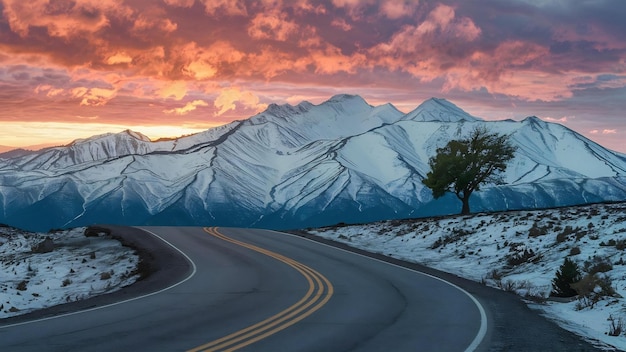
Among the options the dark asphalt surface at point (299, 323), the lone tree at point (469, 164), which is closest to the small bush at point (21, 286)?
the dark asphalt surface at point (299, 323)

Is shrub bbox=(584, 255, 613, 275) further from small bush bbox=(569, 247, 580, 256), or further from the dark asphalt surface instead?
the dark asphalt surface

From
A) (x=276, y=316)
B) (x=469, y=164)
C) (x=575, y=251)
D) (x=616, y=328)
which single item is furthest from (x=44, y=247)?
(x=469, y=164)

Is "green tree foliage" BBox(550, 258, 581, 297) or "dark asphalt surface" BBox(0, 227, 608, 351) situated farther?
"green tree foliage" BBox(550, 258, 581, 297)

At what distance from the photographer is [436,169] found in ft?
206

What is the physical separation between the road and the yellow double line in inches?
0.9

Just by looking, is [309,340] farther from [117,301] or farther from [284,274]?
[284,274]

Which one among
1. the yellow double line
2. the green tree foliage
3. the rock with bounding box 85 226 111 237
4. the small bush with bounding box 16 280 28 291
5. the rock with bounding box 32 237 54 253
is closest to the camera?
→ the yellow double line

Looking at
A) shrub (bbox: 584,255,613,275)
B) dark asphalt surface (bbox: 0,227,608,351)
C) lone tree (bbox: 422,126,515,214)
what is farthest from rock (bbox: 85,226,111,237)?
lone tree (bbox: 422,126,515,214)

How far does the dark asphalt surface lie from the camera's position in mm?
12305

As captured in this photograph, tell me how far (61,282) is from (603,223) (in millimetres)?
25859

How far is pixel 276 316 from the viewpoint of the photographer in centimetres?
1501

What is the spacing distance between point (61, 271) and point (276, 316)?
17279mm

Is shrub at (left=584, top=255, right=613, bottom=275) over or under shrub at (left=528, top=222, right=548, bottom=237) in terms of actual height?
under

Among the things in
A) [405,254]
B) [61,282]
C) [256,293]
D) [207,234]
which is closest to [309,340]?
[256,293]
